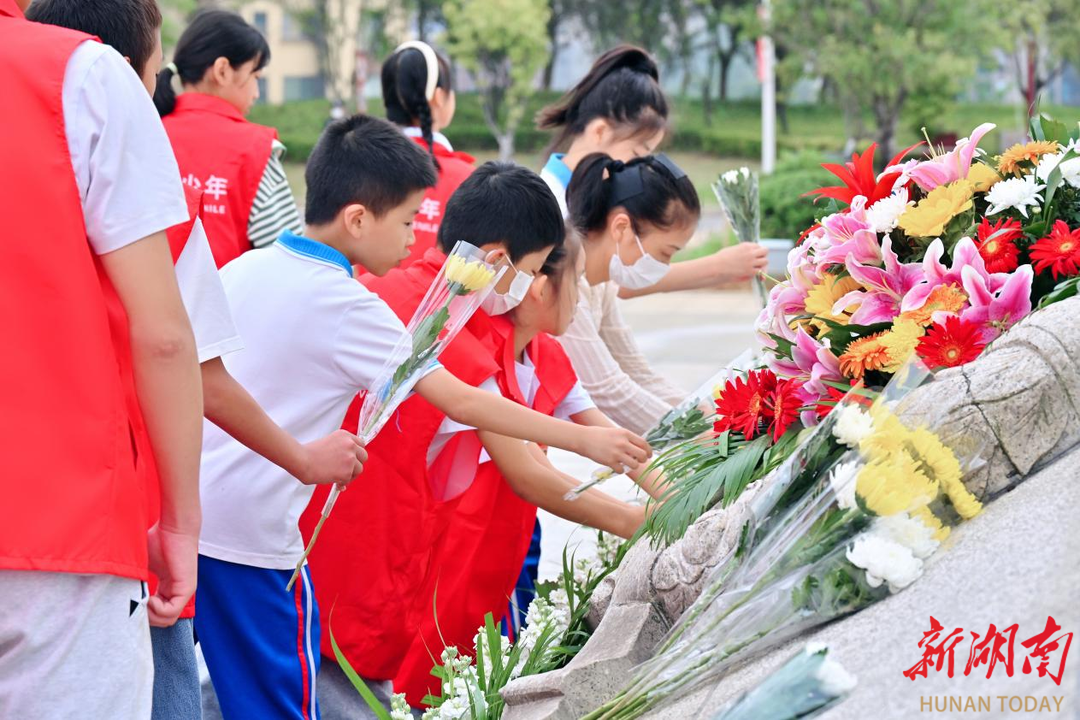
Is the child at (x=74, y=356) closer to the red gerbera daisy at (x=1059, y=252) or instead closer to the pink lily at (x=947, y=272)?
the pink lily at (x=947, y=272)

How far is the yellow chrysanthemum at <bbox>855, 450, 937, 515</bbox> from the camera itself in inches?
63.7

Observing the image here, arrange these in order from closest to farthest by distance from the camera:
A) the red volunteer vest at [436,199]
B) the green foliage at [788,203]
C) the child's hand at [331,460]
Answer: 1. the child's hand at [331,460]
2. the red volunteer vest at [436,199]
3. the green foliage at [788,203]

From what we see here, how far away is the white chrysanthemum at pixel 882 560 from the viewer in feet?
5.47

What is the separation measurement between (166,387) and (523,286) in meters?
1.21

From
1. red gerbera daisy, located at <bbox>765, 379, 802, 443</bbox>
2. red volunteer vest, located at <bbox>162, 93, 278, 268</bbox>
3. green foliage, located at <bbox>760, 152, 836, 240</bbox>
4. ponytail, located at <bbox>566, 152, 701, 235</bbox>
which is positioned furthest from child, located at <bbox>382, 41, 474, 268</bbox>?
green foliage, located at <bbox>760, 152, 836, 240</bbox>

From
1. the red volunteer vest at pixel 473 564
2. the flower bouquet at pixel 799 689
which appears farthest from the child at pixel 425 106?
the flower bouquet at pixel 799 689

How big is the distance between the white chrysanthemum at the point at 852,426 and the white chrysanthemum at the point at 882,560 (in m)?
0.12

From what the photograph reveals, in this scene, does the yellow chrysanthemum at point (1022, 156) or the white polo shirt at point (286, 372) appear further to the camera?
the white polo shirt at point (286, 372)

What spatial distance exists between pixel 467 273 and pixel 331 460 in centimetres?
41

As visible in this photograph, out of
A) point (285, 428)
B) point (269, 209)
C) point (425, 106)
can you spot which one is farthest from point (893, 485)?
point (425, 106)

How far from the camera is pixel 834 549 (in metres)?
1.67

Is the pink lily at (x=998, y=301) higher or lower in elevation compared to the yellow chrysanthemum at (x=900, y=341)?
higher

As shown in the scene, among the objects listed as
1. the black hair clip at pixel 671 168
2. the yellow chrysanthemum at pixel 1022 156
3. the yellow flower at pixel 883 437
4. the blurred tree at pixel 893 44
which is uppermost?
the yellow chrysanthemum at pixel 1022 156

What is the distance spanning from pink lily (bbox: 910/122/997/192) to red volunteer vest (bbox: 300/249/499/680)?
974 millimetres
